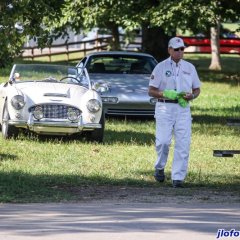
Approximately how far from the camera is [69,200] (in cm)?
1016

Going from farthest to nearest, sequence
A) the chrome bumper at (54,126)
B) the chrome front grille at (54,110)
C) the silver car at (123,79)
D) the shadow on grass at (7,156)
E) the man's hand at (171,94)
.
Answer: the silver car at (123,79) → the chrome front grille at (54,110) → the chrome bumper at (54,126) → the shadow on grass at (7,156) → the man's hand at (171,94)

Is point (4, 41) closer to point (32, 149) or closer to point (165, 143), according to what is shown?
point (32, 149)

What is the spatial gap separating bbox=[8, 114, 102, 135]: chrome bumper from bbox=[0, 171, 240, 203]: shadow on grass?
281 cm

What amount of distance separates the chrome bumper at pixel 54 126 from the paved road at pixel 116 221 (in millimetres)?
4959

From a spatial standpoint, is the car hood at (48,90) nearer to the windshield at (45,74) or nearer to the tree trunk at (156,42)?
the windshield at (45,74)

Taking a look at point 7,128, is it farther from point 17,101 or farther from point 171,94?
point 171,94

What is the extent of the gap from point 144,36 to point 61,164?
64.8 ft

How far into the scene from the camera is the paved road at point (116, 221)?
772 cm

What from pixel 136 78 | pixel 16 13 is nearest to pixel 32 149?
pixel 16 13

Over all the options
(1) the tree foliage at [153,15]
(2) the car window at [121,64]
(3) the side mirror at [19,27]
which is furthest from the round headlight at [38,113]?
(1) the tree foliage at [153,15]

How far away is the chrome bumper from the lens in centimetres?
1466

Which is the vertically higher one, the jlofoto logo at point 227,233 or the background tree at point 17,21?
the background tree at point 17,21

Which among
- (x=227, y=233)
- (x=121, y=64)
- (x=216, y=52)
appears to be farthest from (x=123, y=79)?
(x=216, y=52)

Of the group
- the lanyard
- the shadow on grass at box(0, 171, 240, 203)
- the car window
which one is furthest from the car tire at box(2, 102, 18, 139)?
the car window
